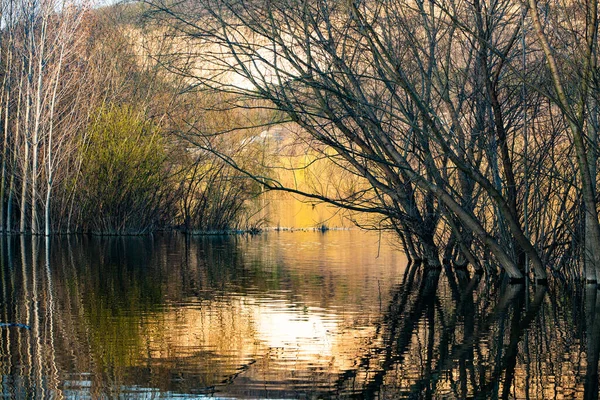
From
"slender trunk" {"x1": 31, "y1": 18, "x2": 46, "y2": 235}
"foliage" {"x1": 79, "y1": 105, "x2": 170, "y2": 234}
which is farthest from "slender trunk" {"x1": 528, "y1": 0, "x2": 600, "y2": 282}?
"slender trunk" {"x1": 31, "y1": 18, "x2": 46, "y2": 235}

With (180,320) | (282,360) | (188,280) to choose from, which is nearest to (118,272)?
(188,280)

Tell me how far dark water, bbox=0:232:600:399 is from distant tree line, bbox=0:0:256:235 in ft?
45.5

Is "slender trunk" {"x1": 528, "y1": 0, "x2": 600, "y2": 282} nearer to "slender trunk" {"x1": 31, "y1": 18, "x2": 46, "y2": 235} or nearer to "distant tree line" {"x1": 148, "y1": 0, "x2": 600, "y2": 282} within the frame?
"distant tree line" {"x1": 148, "y1": 0, "x2": 600, "y2": 282}

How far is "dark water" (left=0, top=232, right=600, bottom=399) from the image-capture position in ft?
18.0

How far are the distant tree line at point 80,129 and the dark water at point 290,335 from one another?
1388cm

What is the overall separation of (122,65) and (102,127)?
10.2 feet

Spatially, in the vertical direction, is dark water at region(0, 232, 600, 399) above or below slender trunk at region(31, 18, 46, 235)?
below

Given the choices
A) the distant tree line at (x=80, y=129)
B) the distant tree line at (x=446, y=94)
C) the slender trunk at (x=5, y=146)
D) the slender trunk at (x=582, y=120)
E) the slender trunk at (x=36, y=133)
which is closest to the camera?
the slender trunk at (x=582, y=120)

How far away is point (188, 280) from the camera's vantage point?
13.1 meters

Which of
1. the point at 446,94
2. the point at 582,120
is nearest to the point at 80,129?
the point at 446,94

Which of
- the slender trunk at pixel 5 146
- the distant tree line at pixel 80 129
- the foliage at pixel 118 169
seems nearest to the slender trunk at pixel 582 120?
the distant tree line at pixel 80 129

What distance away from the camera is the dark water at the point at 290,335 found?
5496 mm

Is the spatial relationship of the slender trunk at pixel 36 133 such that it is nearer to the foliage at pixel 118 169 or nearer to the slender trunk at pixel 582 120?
the foliage at pixel 118 169

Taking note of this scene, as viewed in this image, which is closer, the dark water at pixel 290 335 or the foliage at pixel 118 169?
the dark water at pixel 290 335
